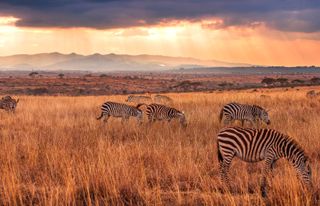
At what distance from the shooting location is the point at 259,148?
A: 818 cm

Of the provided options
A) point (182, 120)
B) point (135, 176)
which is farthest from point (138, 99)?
point (135, 176)

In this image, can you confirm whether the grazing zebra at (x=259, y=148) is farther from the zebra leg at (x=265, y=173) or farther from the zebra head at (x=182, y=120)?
the zebra head at (x=182, y=120)

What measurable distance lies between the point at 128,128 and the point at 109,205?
9976 millimetres

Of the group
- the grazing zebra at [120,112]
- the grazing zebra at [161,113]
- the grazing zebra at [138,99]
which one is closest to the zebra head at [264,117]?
the grazing zebra at [161,113]

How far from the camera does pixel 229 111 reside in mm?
18641

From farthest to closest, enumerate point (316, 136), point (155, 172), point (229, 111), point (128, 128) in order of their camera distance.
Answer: point (229, 111), point (128, 128), point (316, 136), point (155, 172)

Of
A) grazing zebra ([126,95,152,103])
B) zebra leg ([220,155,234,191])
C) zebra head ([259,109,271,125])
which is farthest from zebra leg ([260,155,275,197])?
grazing zebra ([126,95,152,103])

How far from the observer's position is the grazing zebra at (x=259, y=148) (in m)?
7.68

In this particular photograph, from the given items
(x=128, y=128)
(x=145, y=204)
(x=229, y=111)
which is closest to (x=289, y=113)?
(x=229, y=111)

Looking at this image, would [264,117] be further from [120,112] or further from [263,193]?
[263,193]

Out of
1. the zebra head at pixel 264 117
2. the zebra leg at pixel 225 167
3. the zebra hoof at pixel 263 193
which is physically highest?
the zebra head at pixel 264 117

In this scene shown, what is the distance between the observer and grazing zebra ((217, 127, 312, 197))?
768cm

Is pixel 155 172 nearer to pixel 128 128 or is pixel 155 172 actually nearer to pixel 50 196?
pixel 50 196

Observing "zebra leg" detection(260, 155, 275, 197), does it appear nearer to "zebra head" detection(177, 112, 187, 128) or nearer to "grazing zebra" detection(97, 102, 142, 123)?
"zebra head" detection(177, 112, 187, 128)
